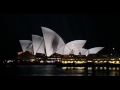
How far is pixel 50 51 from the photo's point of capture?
48.7 metres

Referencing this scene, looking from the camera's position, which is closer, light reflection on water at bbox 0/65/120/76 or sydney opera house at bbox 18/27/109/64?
light reflection on water at bbox 0/65/120/76

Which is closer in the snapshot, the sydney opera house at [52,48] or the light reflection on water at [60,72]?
the light reflection on water at [60,72]

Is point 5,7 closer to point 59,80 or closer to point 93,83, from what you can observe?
point 59,80

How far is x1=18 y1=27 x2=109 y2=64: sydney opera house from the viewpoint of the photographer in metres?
42.7

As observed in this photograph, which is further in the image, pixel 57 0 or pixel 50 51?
pixel 50 51

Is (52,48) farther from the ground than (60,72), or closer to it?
farther from the ground

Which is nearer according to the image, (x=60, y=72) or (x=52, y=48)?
(x=60, y=72)

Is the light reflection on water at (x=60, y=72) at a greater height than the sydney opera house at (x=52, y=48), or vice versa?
the sydney opera house at (x=52, y=48)

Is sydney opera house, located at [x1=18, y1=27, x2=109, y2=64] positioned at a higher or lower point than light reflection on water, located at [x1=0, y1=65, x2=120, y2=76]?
higher

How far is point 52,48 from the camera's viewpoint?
153 ft

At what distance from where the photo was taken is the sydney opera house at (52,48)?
140 ft

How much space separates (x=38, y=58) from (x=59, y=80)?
180ft

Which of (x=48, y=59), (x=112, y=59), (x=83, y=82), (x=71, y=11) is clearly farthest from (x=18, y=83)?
(x=48, y=59)

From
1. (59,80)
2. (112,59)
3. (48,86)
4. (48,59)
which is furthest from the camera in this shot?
(48,59)
